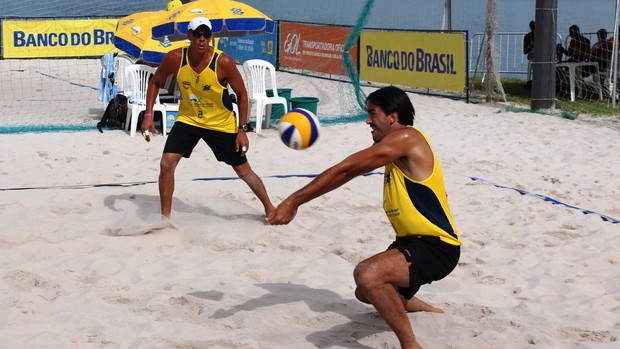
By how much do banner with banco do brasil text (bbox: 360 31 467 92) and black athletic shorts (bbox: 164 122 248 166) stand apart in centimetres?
747

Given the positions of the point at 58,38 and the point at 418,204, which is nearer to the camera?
the point at 418,204

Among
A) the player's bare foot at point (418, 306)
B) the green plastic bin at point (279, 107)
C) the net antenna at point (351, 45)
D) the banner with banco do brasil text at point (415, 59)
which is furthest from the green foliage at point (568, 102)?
the player's bare foot at point (418, 306)

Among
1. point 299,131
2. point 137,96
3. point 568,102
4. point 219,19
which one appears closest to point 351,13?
point 568,102

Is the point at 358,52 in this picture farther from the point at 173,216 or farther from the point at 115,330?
the point at 115,330

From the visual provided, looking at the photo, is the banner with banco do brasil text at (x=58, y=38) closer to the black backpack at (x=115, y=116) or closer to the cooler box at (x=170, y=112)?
the black backpack at (x=115, y=116)

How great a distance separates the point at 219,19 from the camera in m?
11.4

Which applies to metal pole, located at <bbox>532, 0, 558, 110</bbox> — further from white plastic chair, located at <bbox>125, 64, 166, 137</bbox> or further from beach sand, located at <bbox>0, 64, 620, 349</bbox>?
white plastic chair, located at <bbox>125, 64, 166, 137</bbox>

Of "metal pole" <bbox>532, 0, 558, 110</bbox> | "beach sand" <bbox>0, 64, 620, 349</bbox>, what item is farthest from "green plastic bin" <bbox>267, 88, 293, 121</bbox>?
"metal pole" <bbox>532, 0, 558, 110</bbox>

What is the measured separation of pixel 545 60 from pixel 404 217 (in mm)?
9340

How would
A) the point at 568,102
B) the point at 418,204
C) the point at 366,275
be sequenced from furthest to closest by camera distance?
the point at 568,102 → the point at 418,204 → the point at 366,275

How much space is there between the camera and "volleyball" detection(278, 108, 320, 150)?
13.6 ft

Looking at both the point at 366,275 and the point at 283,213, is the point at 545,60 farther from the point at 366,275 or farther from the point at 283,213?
the point at 283,213

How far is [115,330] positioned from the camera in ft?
13.9

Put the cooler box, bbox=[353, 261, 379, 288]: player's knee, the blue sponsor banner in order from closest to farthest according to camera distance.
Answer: bbox=[353, 261, 379, 288]: player's knee < the cooler box < the blue sponsor banner
